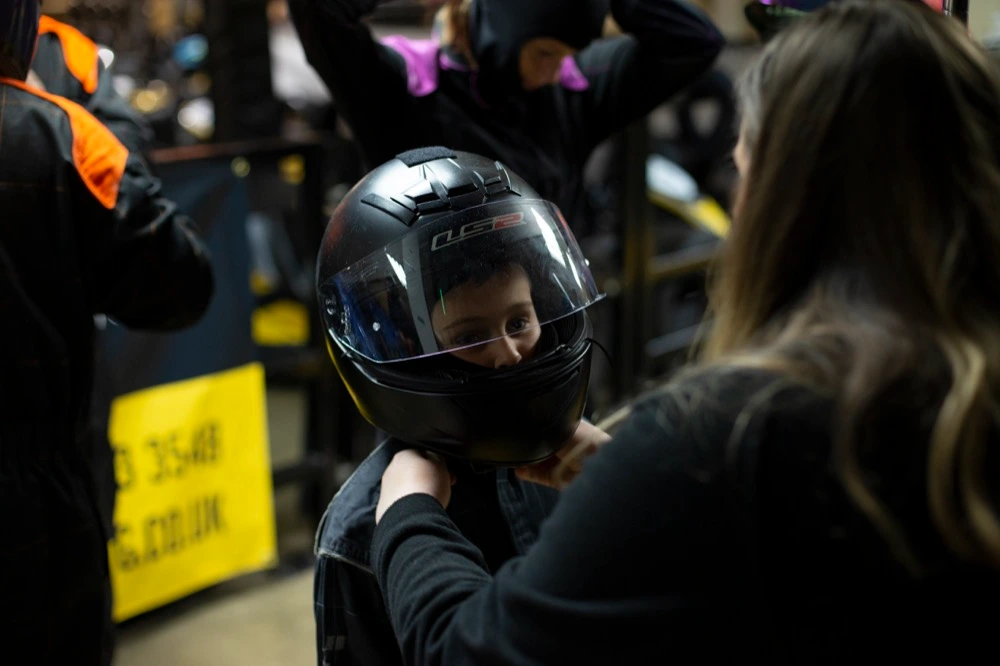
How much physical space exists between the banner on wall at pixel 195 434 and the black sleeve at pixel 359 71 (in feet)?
3.52

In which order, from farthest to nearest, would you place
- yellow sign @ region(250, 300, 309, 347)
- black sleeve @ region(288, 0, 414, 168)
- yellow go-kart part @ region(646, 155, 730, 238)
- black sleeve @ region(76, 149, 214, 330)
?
1. yellow sign @ region(250, 300, 309, 347)
2. yellow go-kart part @ region(646, 155, 730, 238)
3. black sleeve @ region(288, 0, 414, 168)
4. black sleeve @ region(76, 149, 214, 330)

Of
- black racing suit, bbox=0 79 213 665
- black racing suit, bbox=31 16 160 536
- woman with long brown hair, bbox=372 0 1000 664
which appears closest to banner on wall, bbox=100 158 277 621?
black racing suit, bbox=31 16 160 536

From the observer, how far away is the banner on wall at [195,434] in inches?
113

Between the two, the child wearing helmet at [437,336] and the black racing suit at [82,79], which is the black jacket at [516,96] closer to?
the black racing suit at [82,79]

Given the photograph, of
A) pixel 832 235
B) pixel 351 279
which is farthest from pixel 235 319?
pixel 832 235

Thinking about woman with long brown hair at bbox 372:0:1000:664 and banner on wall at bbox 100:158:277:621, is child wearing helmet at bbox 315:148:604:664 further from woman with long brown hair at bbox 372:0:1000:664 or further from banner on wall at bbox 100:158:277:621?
banner on wall at bbox 100:158:277:621

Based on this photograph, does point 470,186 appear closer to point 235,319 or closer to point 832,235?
point 832,235

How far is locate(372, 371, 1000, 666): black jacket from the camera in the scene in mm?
773

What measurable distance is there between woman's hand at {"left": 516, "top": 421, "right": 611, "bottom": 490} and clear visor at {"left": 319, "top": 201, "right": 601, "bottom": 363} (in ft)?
0.41

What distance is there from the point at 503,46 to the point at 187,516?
168cm

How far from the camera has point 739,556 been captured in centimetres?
80

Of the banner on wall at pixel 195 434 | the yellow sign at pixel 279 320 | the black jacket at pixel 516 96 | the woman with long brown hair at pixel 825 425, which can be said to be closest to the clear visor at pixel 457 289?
the woman with long brown hair at pixel 825 425

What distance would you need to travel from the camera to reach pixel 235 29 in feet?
11.4

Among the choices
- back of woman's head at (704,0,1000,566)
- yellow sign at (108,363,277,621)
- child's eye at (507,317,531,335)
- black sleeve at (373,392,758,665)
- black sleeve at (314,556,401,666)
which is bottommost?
yellow sign at (108,363,277,621)
